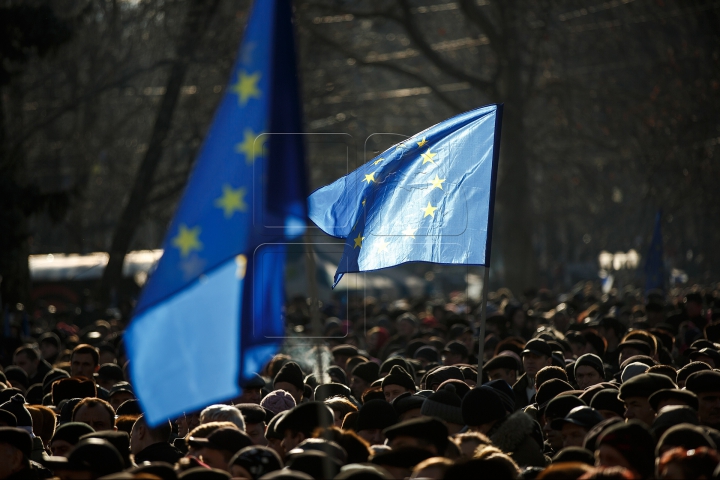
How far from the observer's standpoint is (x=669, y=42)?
97.3ft

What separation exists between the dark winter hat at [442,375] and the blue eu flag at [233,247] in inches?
126

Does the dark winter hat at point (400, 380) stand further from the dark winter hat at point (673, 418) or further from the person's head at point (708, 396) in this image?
the dark winter hat at point (673, 418)

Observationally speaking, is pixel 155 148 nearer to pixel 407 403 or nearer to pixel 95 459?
pixel 407 403

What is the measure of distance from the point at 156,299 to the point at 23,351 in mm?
6945

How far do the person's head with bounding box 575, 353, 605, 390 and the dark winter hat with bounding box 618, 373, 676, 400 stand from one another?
183cm

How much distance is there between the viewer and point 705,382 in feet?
22.4

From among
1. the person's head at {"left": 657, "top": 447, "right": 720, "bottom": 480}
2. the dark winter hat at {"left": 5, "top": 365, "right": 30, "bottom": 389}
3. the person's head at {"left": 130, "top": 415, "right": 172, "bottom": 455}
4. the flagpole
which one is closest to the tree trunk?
the dark winter hat at {"left": 5, "top": 365, "right": 30, "bottom": 389}

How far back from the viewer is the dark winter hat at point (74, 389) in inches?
338

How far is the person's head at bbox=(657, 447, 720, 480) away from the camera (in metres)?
4.61

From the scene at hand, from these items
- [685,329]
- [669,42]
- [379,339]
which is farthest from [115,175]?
[685,329]

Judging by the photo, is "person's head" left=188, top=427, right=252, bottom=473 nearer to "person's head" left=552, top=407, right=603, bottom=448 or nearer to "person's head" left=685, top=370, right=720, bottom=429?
"person's head" left=552, top=407, right=603, bottom=448

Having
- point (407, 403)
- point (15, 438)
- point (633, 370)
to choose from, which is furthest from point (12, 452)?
point (633, 370)

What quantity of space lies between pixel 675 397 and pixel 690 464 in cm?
186

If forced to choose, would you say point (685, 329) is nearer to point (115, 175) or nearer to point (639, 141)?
point (639, 141)
